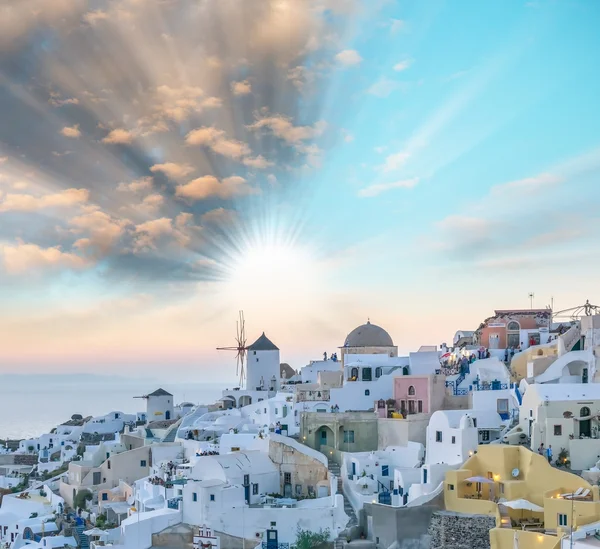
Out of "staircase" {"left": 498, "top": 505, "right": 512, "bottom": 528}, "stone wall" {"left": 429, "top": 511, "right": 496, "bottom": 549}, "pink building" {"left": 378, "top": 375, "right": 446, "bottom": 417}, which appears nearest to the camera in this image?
"staircase" {"left": 498, "top": 505, "right": 512, "bottom": 528}

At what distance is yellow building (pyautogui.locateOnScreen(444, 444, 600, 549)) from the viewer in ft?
78.4

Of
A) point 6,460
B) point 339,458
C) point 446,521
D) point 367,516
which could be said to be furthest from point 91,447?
point 446,521

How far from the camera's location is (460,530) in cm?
2641

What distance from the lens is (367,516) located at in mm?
28828

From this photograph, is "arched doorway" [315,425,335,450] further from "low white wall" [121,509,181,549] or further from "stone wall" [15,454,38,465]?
"stone wall" [15,454,38,465]

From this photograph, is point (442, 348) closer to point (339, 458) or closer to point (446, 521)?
point (339, 458)

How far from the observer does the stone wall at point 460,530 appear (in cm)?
2595

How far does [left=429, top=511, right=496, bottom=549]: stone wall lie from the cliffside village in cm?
4

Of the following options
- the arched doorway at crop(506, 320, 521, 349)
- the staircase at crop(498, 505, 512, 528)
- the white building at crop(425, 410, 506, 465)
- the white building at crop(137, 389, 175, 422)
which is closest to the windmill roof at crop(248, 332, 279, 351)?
the white building at crop(137, 389, 175, 422)

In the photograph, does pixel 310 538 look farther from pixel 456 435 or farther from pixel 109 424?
pixel 109 424

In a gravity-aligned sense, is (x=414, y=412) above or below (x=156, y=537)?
above

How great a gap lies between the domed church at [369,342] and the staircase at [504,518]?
1849 centimetres

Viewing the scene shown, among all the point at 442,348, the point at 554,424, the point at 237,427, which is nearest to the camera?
the point at 554,424

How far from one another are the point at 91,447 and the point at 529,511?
2469cm
